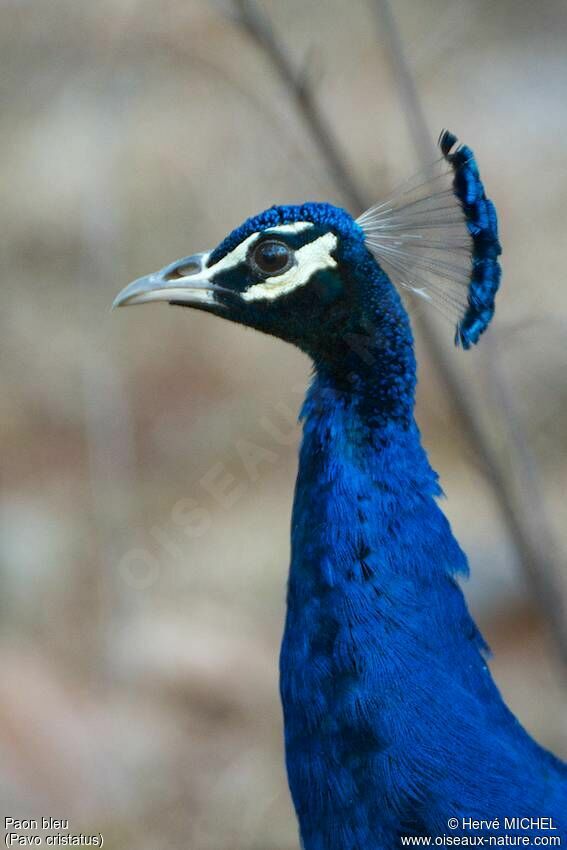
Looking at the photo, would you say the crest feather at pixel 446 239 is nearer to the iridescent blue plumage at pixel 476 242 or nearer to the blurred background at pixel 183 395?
the iridescent blue plumage at pixel 476 242

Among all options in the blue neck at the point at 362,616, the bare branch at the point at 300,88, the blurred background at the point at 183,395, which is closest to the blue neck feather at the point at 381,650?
the blue neck at the point at 362,616

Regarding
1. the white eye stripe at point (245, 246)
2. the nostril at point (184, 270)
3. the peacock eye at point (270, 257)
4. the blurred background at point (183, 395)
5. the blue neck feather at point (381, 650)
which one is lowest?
the blue neck feather at point (381, 650)

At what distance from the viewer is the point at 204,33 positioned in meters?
2.84

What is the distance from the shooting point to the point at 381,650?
1139 millimetres

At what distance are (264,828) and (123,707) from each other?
1.73 feet

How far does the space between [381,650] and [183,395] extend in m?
2.26

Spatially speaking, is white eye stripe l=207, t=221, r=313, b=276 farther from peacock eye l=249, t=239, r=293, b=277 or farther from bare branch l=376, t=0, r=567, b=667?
bare branch l=376, t=0, r=567, b=667

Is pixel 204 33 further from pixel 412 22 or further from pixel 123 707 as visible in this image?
pixel 123 707

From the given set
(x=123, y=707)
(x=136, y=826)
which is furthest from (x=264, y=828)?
(x=123, y=707)

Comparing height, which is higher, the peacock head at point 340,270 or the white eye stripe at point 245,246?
the white eye stripe at point 245,246

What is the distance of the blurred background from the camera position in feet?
9.07

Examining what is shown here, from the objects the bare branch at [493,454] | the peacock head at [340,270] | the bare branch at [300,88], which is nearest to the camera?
the peacock head at [340,270]

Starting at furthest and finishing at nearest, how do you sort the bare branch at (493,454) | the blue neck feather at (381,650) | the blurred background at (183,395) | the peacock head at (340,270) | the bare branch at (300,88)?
the blurred background at (183,395) < the bare branch at (493,454) < the bare branch at (300,88) < the peacock head at (340,270) < the blue neck feather at (381,650)

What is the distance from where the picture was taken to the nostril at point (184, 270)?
130cm
